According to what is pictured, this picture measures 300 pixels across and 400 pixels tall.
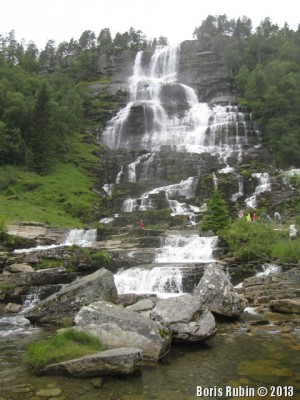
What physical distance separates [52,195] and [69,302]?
33.1 m

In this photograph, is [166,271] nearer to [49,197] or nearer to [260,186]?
[260,186]

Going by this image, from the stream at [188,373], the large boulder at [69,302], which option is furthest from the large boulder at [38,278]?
the stream at [188,373]

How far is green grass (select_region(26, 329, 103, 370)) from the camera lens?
9.95m

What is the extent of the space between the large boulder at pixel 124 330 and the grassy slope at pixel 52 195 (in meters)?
24.6

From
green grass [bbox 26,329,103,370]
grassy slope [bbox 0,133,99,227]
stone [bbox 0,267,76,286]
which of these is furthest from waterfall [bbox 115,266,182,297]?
grassy slope [bbox 0,133,99,227]

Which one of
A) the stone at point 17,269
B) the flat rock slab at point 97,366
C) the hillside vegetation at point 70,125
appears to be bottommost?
the flat rock slab at point 97,366

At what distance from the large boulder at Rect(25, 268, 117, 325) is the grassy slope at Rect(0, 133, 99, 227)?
66.3 feet

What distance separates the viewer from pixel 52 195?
46938mm

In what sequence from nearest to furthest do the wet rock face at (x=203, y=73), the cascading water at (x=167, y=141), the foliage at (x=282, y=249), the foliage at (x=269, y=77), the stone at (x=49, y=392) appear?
1. the stone at (x=49, y=392)
2. the foliage at (x=282, y=249)
3. the cascading water at (x=167, y=141)
4. the foliage at (x=269, y=77)
5. the wet rock face at (x=203, y=73)

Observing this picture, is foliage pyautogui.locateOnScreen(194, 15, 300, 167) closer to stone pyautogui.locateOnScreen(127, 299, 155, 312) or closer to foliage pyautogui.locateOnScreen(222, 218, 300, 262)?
foliage pyautogui.locateOnScreen(222, 218, 300, 262)

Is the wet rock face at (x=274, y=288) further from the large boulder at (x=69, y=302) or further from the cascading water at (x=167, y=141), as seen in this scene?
the large boulder at (x=69, y=302)

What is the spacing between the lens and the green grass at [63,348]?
32.7 feet

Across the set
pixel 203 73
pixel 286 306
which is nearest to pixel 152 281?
pixel 286 306

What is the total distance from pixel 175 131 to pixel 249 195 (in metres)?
23.5
